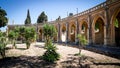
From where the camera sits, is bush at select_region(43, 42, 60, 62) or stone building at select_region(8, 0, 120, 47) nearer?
bush at select_region(43, 42, 60, 62)

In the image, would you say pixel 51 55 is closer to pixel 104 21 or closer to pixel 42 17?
pixel 104 21

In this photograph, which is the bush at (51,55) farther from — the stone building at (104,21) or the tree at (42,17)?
the tree at (42,17)

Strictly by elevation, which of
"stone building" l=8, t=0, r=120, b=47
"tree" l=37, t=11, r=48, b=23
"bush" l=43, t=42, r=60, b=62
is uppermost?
"tree" l=37, t=11, r=48, b=23

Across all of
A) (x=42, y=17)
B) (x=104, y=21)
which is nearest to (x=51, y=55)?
(x=104, y=21)

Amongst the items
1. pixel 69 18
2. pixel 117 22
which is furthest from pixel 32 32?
pixel 117 22

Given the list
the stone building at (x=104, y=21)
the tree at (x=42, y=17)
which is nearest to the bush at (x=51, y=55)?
the stone building at (x=104, y=21)

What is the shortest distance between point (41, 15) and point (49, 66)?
46.9 m

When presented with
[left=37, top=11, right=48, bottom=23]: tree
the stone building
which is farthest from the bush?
[left=37, top=11, right=48, bottom=23]: tree

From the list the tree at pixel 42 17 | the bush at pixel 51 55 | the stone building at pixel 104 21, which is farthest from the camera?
the tree at pixel 42 17

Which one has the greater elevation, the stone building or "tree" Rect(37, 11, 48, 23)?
"tree" Rect(37, 11, 48, 23)

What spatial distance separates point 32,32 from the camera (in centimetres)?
2355

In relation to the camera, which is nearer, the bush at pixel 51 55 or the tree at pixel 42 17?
the bush at pixel 51 55

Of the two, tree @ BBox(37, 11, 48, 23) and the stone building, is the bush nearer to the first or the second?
the stone building

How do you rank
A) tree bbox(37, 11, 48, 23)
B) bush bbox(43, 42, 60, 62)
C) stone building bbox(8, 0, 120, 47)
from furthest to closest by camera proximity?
tree bbox(37, 11, 48, 23), stone building bbox(8, 0, 120, 47), bush bbox(43, 42, 60, 62)
